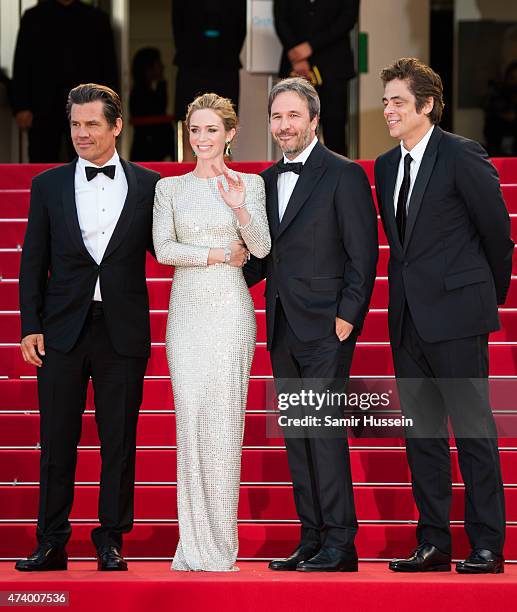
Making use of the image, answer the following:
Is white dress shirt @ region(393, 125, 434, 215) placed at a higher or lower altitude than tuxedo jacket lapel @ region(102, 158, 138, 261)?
higher

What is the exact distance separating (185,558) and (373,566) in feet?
2.49

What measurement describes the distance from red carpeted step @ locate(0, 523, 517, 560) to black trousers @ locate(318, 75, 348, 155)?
3.54m

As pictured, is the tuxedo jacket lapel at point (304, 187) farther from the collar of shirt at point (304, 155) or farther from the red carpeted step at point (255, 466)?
the red carpeted step at point (255, 466)

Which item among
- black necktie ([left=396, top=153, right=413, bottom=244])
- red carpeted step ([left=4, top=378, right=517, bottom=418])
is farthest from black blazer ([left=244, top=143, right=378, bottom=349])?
red carpeted step ([left=4, top=378, right=517, bottom=418])

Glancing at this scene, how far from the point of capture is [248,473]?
19.2 feet

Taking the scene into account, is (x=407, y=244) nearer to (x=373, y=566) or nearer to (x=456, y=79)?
(x=373, y=566)

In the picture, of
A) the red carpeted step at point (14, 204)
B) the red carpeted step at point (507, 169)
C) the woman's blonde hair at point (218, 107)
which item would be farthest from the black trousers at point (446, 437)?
the red carpeted step at point (14, 204)

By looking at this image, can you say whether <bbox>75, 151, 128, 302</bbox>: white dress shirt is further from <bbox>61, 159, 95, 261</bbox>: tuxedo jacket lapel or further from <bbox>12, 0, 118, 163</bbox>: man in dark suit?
<bbox>12, 0, 118, 163</bbox>: man in dark suit

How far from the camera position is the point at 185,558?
478cm

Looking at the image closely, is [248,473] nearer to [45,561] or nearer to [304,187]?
[45,561]

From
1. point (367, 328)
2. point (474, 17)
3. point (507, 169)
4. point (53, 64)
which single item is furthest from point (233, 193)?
point (474, 17)

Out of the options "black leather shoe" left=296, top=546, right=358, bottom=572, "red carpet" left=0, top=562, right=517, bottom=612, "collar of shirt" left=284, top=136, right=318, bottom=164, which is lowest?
"red carpet" left=0, top=562, right=517, bottom=612

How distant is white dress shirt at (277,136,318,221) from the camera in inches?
193

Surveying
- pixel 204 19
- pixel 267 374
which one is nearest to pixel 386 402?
pixel 267 374
